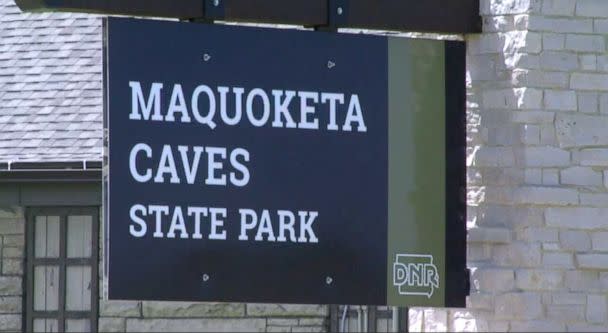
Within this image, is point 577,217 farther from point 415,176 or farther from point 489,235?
point 415,176

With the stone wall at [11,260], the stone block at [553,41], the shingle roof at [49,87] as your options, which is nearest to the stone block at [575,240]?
the stone block at [553,41]

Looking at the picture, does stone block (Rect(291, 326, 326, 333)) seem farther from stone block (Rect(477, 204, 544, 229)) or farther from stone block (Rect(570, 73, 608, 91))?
stone block (Rect(570, 73, 608, 91))

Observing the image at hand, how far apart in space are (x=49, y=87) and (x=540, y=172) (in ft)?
19.5

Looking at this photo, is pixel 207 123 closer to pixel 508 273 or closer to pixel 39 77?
pixel 508 273

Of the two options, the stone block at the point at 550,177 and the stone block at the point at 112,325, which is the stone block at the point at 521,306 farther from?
the stone block at the point at 112,325

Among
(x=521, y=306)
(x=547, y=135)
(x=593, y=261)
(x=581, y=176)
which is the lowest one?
(x=521, y=306)

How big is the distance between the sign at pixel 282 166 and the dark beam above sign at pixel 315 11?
10 centimetres

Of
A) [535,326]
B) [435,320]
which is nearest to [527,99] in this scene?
[535,326]

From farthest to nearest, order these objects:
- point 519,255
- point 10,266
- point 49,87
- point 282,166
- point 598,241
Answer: point 49,87, point 10,266, point 598,241, point 519,255, point 282,166

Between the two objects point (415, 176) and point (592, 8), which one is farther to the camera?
point (592, 8)

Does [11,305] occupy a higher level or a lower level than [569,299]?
lower

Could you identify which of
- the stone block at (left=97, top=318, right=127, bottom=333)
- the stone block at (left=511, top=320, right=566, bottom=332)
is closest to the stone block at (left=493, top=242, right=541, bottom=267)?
the stone block at (left=511, top=320, right=566, bottom=332)

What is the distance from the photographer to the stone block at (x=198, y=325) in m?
11.4

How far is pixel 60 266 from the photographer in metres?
11.9
